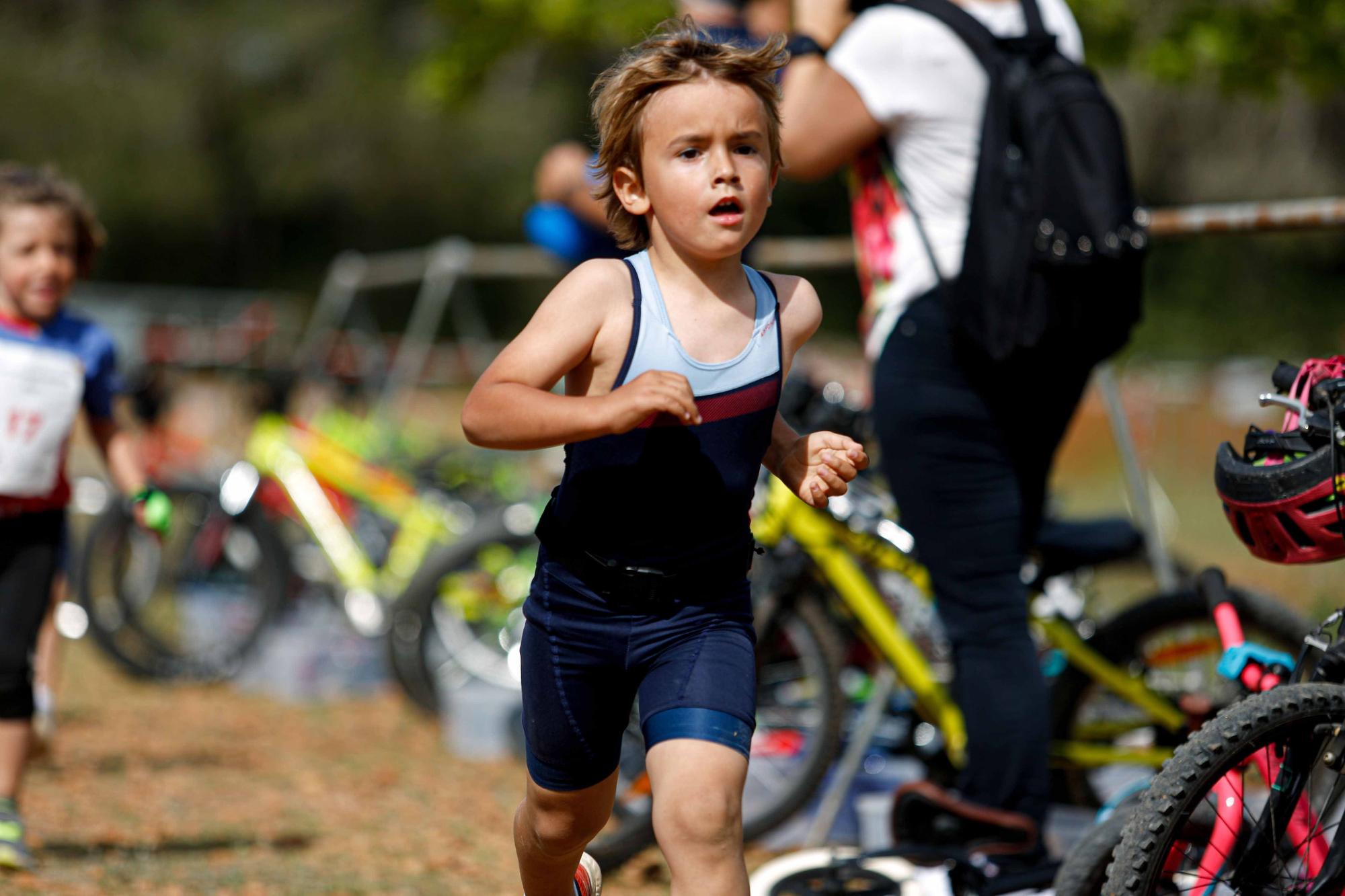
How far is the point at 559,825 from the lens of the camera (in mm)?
2586

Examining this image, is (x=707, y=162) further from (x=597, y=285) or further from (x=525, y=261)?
(x=525, y=261)

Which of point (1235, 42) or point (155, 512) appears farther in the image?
point (1235, 42)

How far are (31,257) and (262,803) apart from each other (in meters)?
1.91

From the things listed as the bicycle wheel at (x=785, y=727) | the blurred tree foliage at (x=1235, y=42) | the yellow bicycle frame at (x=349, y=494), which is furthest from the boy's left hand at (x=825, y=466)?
the blurred tree foliage at (x=1235, y=42)

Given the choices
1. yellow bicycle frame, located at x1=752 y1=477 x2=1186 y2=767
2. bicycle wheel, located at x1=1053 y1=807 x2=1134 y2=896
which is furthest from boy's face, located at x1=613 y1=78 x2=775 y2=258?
yellow bicycle frame, located at x1=752 y1=477 x2=1186 y2=767

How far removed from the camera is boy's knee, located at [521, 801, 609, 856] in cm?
258

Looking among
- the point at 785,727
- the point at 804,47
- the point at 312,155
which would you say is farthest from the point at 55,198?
the point at 312,155

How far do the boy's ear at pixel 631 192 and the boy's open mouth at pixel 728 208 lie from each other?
5.8 inches

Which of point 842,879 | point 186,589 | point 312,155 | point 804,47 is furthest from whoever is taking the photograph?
point 312,155

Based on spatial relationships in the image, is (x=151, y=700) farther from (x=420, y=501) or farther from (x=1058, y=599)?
(x=1058, y=599)

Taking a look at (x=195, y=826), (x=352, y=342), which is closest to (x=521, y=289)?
(x=352, y=342)

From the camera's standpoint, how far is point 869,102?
10.6 ft

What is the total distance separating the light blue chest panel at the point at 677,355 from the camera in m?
2.40

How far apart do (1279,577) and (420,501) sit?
4.39 m
